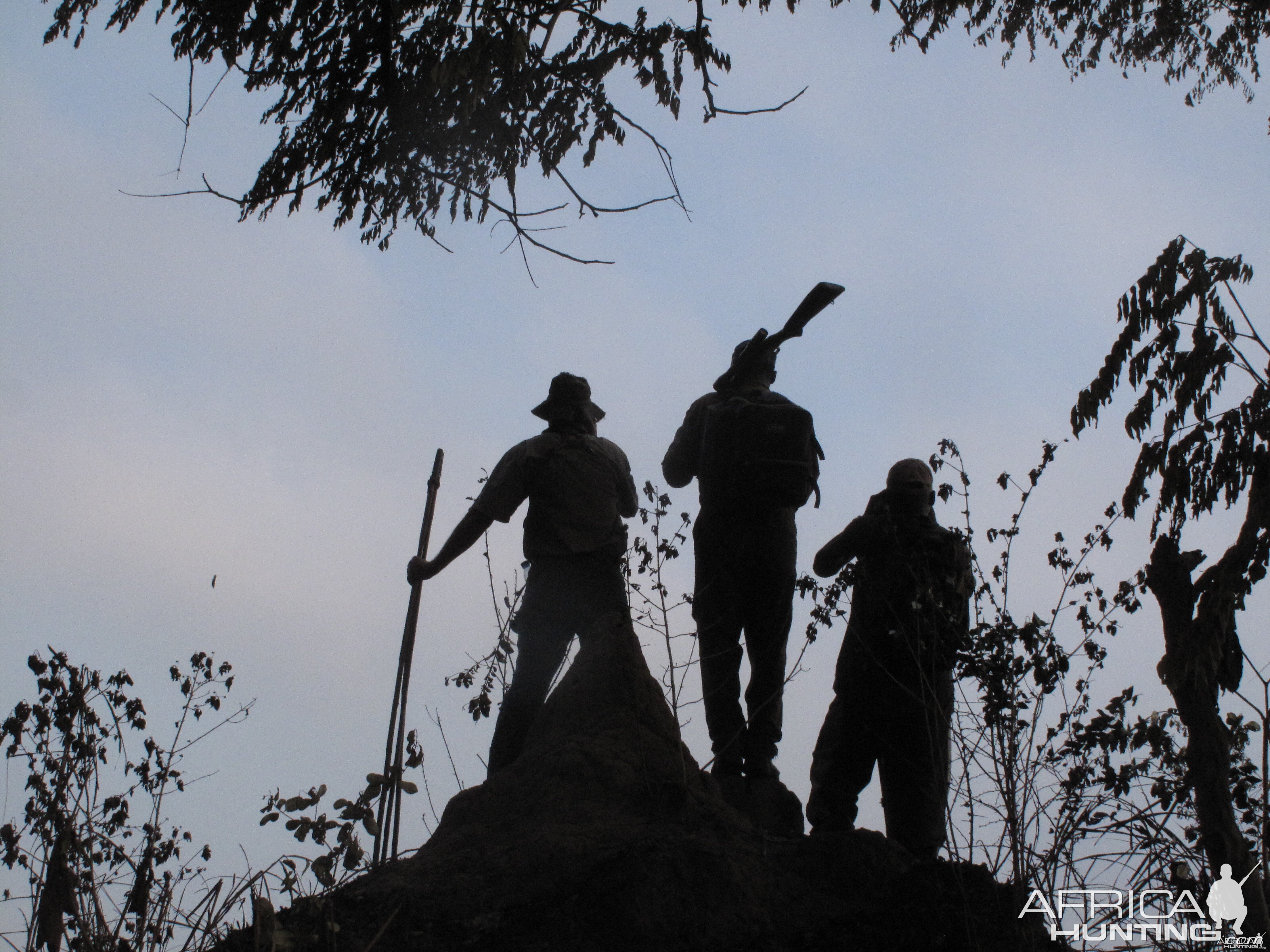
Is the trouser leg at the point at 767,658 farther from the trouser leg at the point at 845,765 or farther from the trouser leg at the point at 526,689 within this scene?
the trouser leg at the point at 526,689

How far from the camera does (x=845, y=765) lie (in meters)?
5.29

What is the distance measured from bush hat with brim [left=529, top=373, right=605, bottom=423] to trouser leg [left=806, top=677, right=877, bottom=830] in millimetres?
1818

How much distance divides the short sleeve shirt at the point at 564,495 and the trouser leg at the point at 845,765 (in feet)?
4.09

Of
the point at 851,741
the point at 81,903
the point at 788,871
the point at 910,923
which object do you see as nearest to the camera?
the point at 81,903

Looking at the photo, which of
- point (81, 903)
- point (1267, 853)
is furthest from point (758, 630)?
point (81, 903)

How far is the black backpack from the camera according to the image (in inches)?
224

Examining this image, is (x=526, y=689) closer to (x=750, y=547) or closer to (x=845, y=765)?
(x=750, y=547)

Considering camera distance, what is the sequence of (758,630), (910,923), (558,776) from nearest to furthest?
(910,923), (558,776), (758,630)

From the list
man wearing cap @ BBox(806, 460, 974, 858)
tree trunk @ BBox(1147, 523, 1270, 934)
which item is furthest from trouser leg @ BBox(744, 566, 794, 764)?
tree trunk @ BBox(1147, 523, 1270, 934)

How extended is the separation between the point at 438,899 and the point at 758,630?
213 cm

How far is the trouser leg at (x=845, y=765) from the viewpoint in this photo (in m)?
5.24

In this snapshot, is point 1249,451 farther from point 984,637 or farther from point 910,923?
point 910,923

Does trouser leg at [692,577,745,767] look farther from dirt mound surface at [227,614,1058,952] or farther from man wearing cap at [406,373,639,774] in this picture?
dirt mound surface at [227,614,1058,952]

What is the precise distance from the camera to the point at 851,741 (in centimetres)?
530
